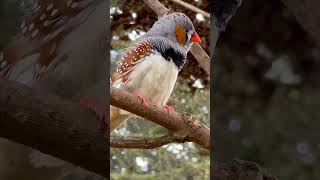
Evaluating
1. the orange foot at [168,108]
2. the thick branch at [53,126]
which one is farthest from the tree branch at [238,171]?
the thick branch at [53,126]

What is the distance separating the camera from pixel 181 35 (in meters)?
1.51

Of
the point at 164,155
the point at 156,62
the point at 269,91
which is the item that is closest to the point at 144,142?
the point at 164,155

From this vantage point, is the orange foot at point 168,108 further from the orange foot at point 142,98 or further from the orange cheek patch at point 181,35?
the orange cheek patch at point 181,35

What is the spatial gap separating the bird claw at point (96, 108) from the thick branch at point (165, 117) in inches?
1.2

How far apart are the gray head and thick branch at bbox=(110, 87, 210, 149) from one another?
173 millimetres

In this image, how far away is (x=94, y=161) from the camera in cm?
141

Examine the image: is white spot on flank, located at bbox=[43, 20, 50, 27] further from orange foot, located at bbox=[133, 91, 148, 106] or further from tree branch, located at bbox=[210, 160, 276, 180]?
tree branch, located at bbox=[210, 160, 276, 180]

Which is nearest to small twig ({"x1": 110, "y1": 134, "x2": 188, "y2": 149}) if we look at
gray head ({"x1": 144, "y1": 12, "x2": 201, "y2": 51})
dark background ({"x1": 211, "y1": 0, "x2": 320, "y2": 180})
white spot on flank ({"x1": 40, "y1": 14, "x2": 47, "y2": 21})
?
dark background ({"x1": 211, "y1": 0, "x2": 320, "y2": 180})

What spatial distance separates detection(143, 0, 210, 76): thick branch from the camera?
153cm

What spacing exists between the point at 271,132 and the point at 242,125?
8 cm

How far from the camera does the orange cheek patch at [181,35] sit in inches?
59.6

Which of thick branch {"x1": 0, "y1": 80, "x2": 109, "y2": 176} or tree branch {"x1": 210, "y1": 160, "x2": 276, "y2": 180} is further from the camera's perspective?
tree branch {"x1": 210, "y1": 160, "x2": 276, "y2": 180}

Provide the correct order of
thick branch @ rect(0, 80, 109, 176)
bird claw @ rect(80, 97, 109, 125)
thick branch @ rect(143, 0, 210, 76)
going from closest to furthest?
thick branch @ rect(0, 80, 109, 176), bird claw @ rect(80, 97, 109, 125), thick branch @ rect(143, 0, 210, 76)

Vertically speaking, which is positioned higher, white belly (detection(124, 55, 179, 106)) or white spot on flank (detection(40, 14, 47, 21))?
→ white spot on flank (detection(40, 14, 47, 21))
